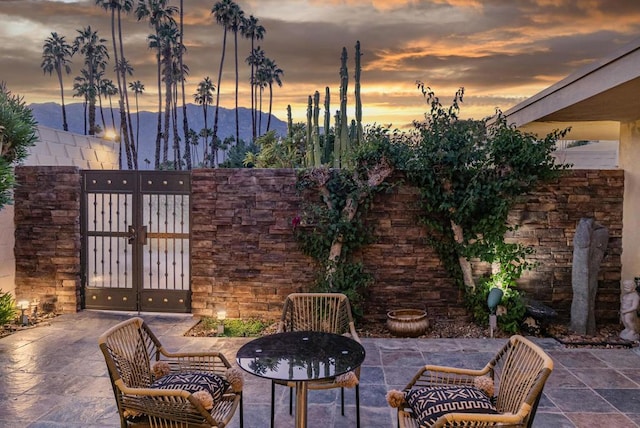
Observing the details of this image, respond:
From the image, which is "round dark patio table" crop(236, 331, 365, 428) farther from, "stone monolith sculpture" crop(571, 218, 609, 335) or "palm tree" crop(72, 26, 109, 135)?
"palm tree" crop(72, 26, 109, 135)

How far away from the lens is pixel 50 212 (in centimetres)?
603

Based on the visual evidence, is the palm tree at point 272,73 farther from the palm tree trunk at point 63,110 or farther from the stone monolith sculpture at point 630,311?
the stone monolith sculpture at point 630,311

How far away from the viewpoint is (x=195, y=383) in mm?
2508

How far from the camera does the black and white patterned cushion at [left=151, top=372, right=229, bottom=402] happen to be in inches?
97.5

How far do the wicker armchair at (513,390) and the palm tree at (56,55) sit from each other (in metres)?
29.7

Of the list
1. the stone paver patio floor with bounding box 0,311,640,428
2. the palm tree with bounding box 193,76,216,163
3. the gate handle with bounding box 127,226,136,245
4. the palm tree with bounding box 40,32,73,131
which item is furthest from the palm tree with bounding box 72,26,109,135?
the stone paver patio floor with bounding box 0,311,640,428

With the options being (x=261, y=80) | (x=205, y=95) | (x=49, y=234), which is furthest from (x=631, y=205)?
(x=205, y=95)

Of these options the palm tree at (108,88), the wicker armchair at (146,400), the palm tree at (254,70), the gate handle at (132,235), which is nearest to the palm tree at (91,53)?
the palm tree at (108,88)

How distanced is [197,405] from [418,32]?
7.20 metres

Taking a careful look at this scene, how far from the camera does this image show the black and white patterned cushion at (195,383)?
2.48 metres

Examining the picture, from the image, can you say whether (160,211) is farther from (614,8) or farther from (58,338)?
(614,8)

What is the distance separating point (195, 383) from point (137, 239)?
3.83m

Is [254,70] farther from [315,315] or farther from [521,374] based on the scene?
[521,374]

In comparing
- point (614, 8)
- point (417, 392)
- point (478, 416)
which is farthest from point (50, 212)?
point (614, 8)
